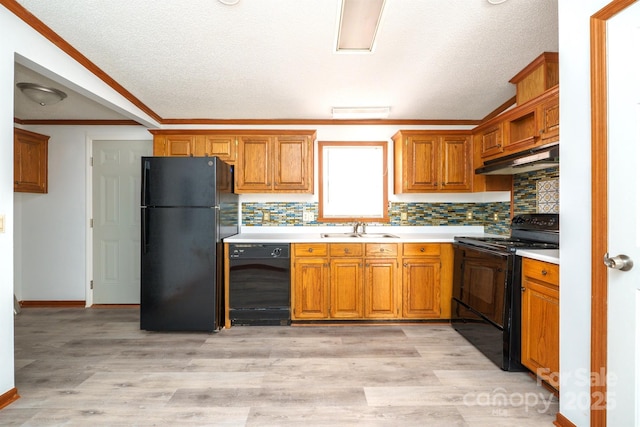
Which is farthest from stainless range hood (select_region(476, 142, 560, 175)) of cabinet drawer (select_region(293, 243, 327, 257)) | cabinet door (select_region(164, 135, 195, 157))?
cabinet door (select_region(164, 135, 195, 157))

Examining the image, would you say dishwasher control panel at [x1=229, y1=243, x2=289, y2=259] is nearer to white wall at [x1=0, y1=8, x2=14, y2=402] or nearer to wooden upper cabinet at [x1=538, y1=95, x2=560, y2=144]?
white wall at [x1=0, y1=8, x2=14, y2=402]

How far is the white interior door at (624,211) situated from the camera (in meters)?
1.34

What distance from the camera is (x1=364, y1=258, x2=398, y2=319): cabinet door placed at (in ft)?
11.1

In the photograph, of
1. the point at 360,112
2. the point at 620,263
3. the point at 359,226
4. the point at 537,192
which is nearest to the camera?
the point at 620,263

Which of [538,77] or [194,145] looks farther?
[194,145]

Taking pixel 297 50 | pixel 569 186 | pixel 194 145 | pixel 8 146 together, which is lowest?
Answer: pixel 569 186

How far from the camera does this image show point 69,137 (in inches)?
163

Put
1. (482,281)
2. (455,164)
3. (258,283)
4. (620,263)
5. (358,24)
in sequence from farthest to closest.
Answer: (455,164) < (258,283) < (482,281) < (358,24) < (620,263)

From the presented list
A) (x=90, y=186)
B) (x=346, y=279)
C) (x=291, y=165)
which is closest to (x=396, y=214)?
(x=346, y=279)

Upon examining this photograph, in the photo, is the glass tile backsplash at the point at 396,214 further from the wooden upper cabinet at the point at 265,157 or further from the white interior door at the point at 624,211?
the white interior door at the point at 624,211

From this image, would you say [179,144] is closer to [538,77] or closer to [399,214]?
[399,214]

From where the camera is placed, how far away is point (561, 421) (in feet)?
5.81

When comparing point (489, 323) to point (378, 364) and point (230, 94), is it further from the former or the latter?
point (230, 94)

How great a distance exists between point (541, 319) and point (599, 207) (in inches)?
38.3
